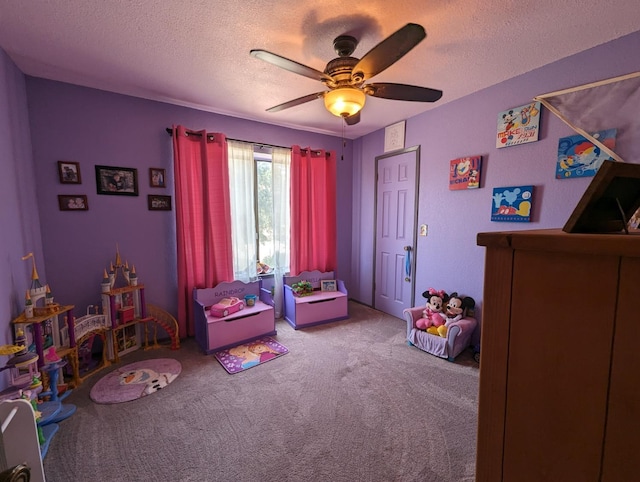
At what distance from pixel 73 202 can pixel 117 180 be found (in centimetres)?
37

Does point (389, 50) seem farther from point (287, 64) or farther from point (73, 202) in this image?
point (73, 202)

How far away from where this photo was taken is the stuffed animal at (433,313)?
259cm

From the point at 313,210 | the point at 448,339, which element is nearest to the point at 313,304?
the point at 313,210

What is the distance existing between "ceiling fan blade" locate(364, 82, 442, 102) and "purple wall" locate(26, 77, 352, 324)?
1.89m

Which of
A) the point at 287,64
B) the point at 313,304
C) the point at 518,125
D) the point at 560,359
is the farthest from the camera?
the point at 313,304

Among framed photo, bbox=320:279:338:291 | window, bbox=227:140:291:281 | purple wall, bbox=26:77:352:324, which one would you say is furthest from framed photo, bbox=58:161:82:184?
framed photo, bbox=320:279:338:291

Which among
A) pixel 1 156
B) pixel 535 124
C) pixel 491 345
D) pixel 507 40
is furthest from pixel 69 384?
pixel 535 124

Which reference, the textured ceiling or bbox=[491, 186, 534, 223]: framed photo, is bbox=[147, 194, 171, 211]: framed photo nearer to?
the textured ceiling

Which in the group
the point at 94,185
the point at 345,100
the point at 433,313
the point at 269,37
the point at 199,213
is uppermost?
the point at 269,37

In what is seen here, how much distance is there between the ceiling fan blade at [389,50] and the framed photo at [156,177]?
6.74 ft

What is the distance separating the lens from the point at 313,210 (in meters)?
3.48

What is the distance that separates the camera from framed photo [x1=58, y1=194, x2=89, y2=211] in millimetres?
2256

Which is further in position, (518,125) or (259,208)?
(259,208)

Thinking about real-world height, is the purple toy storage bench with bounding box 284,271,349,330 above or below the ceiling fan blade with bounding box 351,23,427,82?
below
